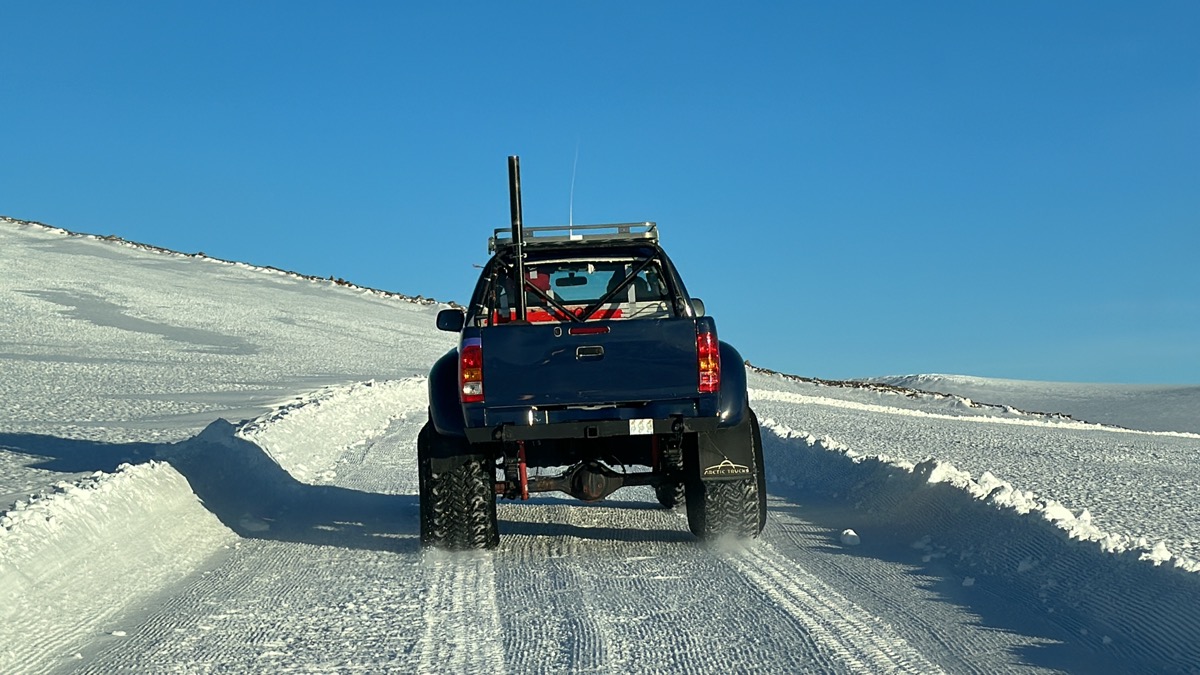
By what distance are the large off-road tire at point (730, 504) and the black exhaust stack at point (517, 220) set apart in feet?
5.02

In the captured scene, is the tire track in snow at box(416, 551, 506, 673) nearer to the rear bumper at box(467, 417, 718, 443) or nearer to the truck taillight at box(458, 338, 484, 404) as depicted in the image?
the rear bumper at box(467, 417, 718, 443)

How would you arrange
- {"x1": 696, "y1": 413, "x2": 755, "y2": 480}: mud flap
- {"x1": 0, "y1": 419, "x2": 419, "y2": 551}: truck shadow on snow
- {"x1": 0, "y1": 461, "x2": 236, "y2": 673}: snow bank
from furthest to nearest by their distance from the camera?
{"x1": 0, "y1": 419, "x2": 419, "y2": 551}: truck shadow on snow → {"x1": 696, "y1": 413, "x2": 755, "y2": 480}: mud flap → {"x1": 0, "y1": 461, "x2": 236, "y2": 673}: snow bank

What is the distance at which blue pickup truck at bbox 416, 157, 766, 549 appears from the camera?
6.99 meters

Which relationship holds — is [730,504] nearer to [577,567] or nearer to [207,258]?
[577,567]

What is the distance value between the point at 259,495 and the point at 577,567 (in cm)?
429

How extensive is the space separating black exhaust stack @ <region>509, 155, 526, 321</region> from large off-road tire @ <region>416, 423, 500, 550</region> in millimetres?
955

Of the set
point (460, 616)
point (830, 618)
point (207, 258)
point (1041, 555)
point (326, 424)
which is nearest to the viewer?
point (830, 618)

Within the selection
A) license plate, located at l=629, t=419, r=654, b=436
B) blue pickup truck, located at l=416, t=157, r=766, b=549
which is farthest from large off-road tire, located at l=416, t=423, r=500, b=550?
license plate, located at l=629, t=419, r=654, b=436

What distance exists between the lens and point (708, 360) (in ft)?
23.1

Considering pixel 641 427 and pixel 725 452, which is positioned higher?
pixel 641 427

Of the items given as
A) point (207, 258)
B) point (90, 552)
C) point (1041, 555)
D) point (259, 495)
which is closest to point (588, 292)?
point (1041, 555)

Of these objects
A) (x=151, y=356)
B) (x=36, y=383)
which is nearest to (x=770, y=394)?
(x=151, y=356)

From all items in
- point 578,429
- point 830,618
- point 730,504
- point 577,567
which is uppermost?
point 578,429

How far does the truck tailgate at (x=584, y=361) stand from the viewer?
697 cm
